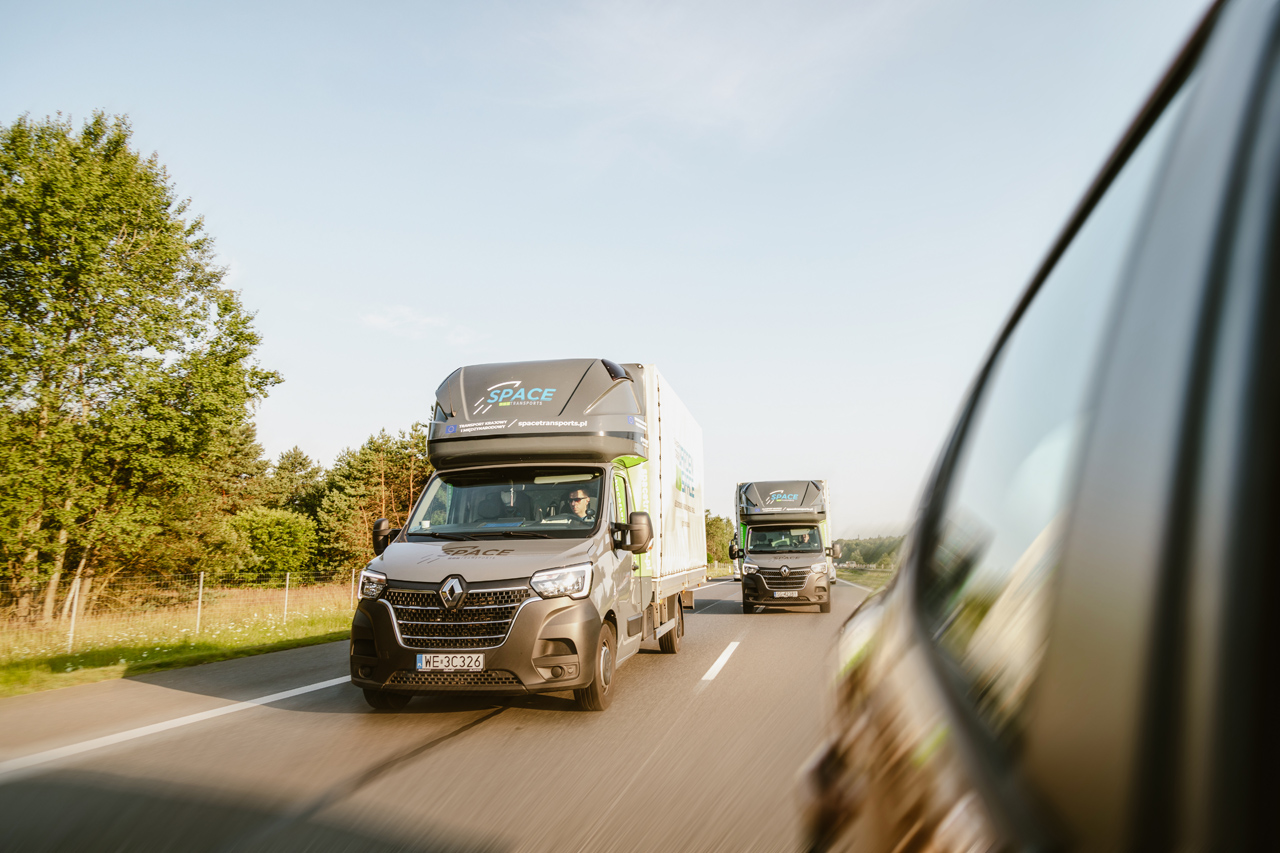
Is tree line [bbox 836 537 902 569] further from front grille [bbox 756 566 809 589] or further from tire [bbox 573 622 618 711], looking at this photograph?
front grille [bbox 756 566 809 589]

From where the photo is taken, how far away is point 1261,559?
627 millimetres

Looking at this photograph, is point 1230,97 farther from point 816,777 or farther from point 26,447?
point 26,447

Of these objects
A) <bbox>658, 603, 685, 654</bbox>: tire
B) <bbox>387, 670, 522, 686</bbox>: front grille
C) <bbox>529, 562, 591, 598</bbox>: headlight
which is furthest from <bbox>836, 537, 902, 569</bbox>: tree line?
<bbox>658, 603, 685, 654</bbox>: tire

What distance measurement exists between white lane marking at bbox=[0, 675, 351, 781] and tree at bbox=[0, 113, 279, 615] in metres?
20.4

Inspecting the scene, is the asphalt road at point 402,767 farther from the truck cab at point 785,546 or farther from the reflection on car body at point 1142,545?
the truck cab at point 785,546

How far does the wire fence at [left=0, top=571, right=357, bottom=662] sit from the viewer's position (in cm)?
1462

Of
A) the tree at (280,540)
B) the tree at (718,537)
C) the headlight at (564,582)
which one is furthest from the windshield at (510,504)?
the tree at (718,537)

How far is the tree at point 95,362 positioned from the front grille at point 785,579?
62.4 ft

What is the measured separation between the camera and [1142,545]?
2.50 ft

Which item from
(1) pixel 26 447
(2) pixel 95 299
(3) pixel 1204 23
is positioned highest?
(2) pixel 95 299

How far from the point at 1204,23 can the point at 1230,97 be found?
24cm

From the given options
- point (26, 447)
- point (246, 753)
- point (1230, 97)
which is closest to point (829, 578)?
point (246, 753)

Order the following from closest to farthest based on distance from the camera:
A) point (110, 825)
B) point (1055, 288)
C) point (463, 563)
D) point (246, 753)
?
point (1055, 288)
point (110, 825)
point (246, 753)
point (463, 563)

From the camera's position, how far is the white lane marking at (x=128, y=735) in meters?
5.57
